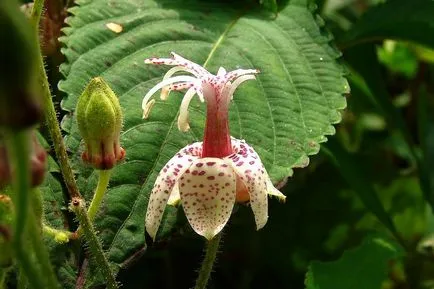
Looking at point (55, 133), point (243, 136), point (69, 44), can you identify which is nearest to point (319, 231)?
point (243, 136)

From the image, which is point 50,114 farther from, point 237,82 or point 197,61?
point 197,61

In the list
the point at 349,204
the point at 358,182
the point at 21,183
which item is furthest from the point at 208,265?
the point at 349,204

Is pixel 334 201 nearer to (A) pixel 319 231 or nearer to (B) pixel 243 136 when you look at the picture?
(A) pixel 319 231

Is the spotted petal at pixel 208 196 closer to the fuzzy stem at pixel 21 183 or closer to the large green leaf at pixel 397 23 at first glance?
the fuzzy stem at pixel 21 183

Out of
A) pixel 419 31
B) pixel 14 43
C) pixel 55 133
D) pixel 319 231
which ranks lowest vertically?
pixel 319 231

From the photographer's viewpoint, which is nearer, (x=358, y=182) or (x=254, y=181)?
(x=254, y=181)
